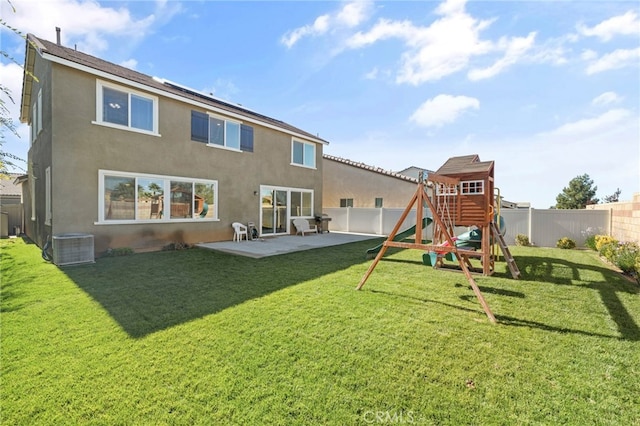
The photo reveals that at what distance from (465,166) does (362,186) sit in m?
12.5

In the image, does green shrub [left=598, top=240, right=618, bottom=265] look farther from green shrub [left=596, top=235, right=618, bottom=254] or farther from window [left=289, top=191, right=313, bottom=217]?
window [left=289, top=191, right=313, bottom=217]

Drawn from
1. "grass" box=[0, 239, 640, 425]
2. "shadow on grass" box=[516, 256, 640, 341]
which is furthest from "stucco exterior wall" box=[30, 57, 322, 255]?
"shadow on grass" box=[516, 256, 640, 341]

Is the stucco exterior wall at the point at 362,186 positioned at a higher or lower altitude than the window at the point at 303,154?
lower

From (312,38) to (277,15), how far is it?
183 centimetres

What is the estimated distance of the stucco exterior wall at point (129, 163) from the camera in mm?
8609

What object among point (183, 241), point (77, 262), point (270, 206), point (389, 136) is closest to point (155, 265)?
point (77, 262)

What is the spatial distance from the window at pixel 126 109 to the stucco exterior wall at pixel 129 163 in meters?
0.21

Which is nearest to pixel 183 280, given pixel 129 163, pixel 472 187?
pixel 129 163

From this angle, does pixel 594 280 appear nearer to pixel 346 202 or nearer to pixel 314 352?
pixel 314 352

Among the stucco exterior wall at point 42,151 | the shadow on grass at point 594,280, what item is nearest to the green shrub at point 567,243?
the shadow on grass at point 594,280

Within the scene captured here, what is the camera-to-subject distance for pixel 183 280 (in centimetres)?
659

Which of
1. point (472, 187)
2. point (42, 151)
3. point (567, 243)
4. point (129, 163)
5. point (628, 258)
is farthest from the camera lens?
point (567, 243)

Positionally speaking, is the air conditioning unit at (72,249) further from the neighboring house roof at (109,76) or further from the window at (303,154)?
the window at (303,154)

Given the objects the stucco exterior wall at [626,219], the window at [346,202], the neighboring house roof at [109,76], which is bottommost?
the stucco exterior wall at [626,219]
